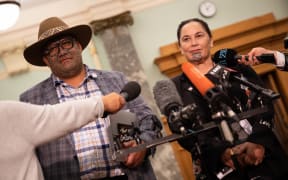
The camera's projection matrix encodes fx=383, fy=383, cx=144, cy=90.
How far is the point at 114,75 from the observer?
202 cm

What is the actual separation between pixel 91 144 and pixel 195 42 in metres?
0.70

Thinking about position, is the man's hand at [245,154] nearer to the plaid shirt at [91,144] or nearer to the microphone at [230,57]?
the microphone at [230,57]

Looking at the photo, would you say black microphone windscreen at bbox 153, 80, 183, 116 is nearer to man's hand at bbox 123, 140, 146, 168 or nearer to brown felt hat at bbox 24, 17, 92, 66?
man's hand at bbox 123, 140, 146, 168

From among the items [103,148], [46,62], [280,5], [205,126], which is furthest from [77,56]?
[280,5]

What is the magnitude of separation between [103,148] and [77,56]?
49cm

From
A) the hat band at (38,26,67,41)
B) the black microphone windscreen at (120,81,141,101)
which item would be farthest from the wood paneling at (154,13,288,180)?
the black microphone windscreen at (120,81,141,101)

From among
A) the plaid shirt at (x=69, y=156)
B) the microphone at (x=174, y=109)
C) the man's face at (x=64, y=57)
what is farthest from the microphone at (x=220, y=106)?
the man's face at (x=64, y=57)

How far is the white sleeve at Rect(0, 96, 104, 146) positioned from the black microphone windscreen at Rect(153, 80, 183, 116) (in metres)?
0.21

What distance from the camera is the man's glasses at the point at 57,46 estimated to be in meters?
1.95

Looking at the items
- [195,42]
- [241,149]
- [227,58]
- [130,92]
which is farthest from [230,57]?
[130,92]

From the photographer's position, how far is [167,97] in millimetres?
1319

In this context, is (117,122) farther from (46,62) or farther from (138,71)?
(138,71)

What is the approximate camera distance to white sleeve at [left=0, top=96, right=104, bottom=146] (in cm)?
128

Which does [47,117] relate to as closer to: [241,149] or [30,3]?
[241,149]
